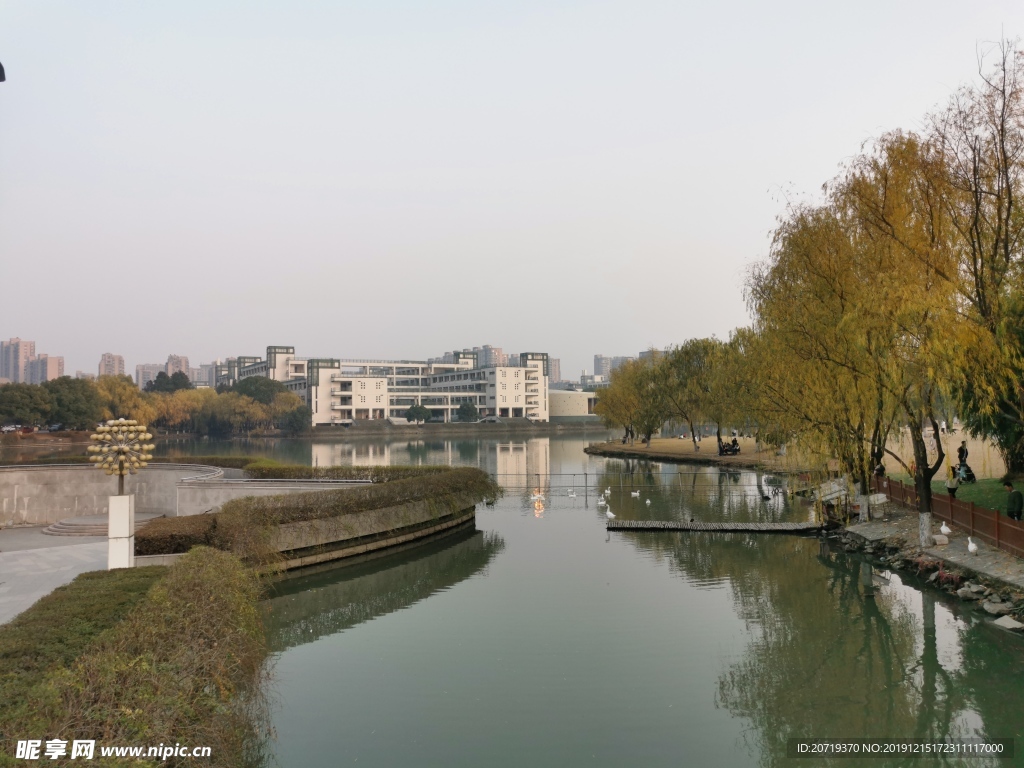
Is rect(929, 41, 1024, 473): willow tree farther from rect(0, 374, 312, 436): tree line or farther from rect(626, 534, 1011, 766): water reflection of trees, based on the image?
rect(0, 374, 312, 436): tree line

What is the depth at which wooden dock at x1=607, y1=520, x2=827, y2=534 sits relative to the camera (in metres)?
24.4

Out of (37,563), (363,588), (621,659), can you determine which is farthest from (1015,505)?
(37,563)

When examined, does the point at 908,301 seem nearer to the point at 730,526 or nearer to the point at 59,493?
the point at 730,526

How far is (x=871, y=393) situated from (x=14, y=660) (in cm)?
1794

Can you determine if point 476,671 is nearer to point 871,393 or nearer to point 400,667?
point 400,667

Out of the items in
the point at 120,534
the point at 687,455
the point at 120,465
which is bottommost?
the point at 687,455

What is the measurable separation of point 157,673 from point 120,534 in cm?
750

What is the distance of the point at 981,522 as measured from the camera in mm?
17266

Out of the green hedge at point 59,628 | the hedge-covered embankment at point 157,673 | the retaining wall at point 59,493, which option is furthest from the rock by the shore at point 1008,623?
the retaining wall at point 59,493

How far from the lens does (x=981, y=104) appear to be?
15.2 meters

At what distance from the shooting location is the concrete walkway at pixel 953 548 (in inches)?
585

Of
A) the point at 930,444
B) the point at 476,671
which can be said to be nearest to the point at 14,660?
the point at 476,671

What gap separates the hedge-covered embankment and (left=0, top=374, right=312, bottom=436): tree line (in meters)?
74.9

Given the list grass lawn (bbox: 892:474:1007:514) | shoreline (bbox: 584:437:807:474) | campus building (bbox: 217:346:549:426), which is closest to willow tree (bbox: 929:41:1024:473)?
grass lawn (bbox: 892:474:1007:514)
